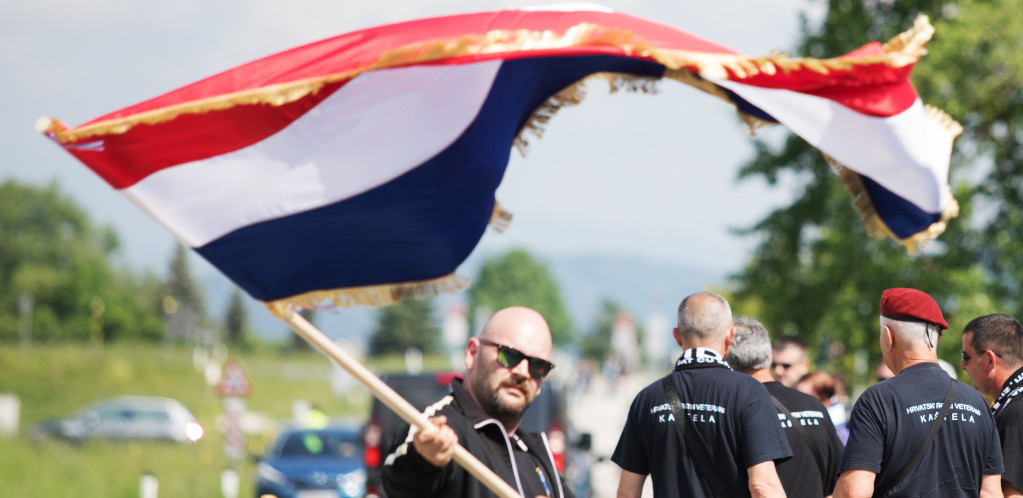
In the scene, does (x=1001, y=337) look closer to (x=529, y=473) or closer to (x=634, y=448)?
(x=634, y=448)

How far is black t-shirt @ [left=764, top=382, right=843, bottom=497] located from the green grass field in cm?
1529

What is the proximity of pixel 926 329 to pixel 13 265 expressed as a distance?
4916 inches

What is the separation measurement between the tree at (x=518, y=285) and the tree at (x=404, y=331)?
5061cm

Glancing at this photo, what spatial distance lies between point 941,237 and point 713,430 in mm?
18005

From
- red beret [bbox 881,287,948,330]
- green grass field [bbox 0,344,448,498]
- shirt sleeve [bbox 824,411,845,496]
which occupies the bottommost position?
green grass field [bbox 0,344,448,498]

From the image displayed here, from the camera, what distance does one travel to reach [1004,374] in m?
5.53

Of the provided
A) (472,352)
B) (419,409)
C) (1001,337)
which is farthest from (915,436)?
(419,409)

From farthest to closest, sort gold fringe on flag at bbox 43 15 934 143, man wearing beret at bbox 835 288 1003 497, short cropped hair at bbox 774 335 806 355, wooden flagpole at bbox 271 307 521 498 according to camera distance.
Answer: short cropped hair at bbox 774 335 806 355 < man wearing beret at bbox 835 288 1003 497 < gold fringe on flag at bbox 43 15 934 143 < wooden flagpole at bbox 271 307 521 498

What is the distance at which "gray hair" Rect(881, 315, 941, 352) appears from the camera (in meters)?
5.19

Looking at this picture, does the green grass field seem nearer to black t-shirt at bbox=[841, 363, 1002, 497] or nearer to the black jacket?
the black jacket

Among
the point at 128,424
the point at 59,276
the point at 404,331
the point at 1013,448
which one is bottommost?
the point at 404,331

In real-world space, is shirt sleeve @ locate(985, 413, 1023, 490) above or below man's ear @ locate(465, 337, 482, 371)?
below

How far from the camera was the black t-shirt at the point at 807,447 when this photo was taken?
18.3 ft

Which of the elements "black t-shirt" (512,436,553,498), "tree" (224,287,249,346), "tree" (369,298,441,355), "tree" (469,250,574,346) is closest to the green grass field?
"black t-shirt" (512,436,553,498)
